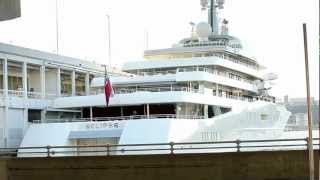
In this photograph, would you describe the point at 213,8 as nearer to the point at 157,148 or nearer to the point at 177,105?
the point at 177,105

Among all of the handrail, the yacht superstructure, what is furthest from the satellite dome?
the handrail

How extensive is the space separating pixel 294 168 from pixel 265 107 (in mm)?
30587

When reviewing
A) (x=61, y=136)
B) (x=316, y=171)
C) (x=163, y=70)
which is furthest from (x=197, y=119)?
(x=316, y=171)

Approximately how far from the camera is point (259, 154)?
2269cm

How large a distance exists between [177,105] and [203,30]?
19549 mm

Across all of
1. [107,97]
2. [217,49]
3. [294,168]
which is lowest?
[294,168]

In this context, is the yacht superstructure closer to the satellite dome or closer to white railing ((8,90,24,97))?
the satellite dome

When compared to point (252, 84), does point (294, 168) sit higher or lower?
lower

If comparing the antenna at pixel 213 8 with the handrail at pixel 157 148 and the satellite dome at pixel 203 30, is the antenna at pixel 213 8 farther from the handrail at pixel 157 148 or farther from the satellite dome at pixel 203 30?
the handrail at pixel 157 148

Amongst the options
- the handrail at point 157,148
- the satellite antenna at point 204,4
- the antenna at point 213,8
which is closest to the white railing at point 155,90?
the handrail at point 157,148

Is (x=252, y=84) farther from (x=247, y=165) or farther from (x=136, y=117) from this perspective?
(x=247, y=165)

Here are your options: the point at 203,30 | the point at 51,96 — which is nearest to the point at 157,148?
the point at 51,96

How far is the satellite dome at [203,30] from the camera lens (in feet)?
202

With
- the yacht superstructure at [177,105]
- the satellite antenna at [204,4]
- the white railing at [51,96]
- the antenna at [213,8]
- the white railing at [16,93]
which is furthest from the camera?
the satellite antenna at [204,4]
